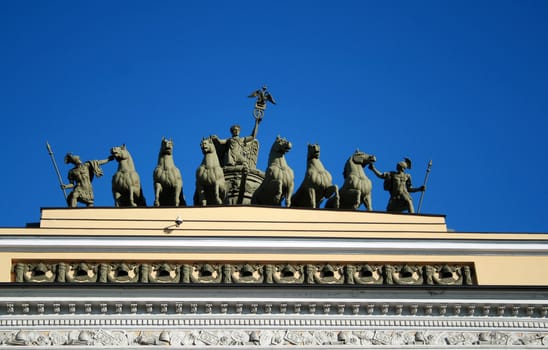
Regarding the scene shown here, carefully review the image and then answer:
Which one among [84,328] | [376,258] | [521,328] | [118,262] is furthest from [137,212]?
[521,328]

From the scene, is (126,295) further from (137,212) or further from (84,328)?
(137,212)

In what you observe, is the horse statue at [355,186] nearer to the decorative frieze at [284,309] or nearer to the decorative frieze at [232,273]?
the decorative frieze at [232,273]

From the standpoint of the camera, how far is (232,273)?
2331 centimetres

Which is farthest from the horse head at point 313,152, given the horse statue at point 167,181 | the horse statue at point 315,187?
the horse statue at point 167,181

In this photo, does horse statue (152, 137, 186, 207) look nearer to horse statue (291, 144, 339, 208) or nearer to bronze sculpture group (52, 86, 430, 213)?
bronze sculpture group (52, 86, 430, 213)

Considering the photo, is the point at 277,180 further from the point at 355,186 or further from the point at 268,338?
the point at 268,338

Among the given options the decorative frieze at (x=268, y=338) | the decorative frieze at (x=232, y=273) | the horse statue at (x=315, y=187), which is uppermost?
the horse statue at (x=315, y=187)

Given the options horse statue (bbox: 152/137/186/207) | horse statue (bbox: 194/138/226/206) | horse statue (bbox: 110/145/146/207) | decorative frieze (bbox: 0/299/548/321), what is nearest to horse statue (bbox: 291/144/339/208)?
horse statue (bbox: 194/138/226/206)

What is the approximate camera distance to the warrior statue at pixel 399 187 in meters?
26.9

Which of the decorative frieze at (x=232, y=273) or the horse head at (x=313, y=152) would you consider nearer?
the decorative frieze at (x=232, y=273)

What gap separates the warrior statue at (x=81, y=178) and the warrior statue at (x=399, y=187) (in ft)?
20.4

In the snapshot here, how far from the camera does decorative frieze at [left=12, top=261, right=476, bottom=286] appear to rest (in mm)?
23109

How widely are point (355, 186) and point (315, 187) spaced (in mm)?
888

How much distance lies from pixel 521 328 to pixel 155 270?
710 centimetres
